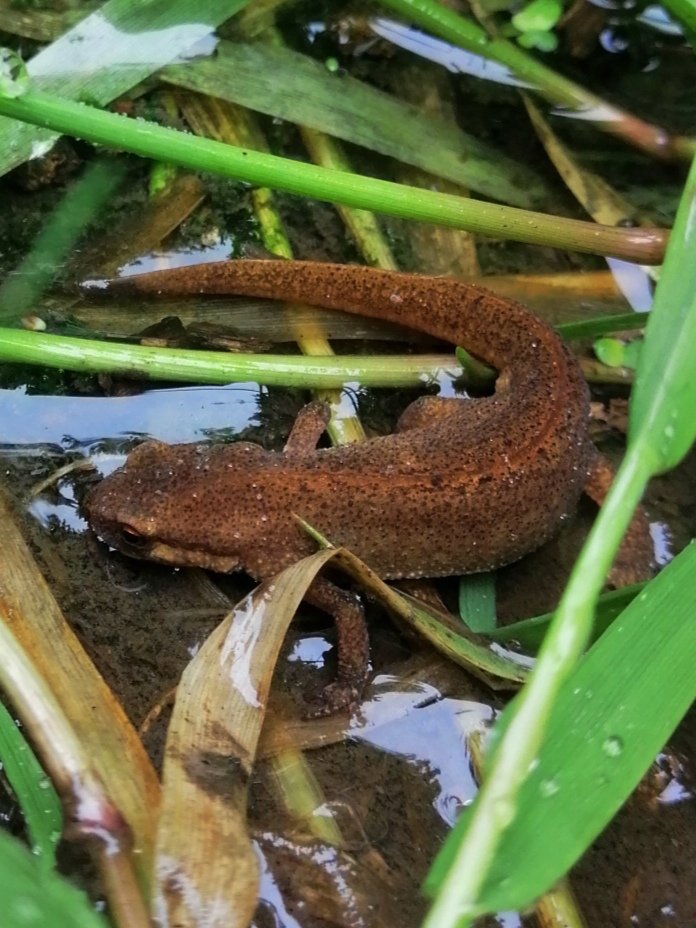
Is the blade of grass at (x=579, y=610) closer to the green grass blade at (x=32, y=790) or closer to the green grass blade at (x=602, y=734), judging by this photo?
the green grass blade at (x=602, y=734)

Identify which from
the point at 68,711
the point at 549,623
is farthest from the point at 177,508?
the point at 549,623

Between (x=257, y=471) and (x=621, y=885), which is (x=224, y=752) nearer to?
(x=257, y=471)

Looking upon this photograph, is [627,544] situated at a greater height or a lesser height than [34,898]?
lesser

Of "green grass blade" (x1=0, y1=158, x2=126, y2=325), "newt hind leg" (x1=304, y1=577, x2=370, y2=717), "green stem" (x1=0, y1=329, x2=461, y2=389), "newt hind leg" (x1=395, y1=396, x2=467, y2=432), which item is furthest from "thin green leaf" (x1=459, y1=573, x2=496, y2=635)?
"green grass blade" (x1=0, y1=158, x2=126, y2=325)

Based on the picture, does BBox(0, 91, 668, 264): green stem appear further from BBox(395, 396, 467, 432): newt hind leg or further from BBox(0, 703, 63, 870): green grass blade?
BBox(0, 703, 63, 870): green grass blade

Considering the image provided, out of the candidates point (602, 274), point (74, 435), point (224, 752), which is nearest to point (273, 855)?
point (224, 752)

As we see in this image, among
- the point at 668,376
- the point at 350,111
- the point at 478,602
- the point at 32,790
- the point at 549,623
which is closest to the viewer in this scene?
the point at 668,376

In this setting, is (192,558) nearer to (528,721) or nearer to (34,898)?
(34,898)
